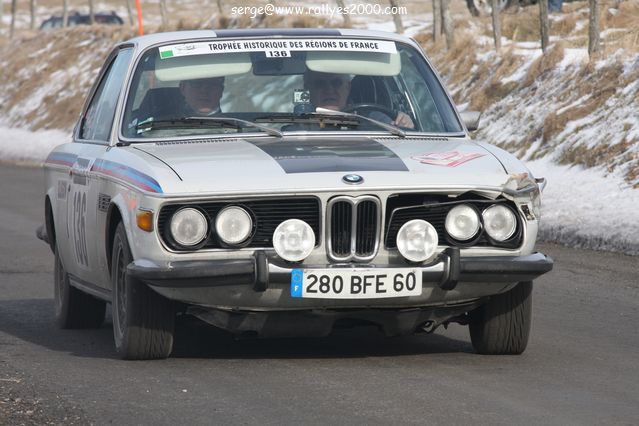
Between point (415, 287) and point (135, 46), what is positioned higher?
point (135, 46)

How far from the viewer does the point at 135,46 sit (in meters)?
8.14

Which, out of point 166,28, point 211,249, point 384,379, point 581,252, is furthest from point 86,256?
point 166,28

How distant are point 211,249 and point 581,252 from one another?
6.48 meters

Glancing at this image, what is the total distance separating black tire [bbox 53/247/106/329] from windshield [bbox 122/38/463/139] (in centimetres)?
126

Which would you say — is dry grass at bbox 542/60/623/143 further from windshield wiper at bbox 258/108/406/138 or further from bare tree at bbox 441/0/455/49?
windshield wiper at bbox 258/108/406/138

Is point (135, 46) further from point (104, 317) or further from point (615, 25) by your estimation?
point (615, 25)

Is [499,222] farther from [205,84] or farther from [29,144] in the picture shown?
[29,144]

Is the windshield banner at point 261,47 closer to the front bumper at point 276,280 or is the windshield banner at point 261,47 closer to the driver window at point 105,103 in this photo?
the driver window at point 105,103

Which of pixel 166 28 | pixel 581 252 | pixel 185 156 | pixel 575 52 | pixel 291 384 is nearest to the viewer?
pixel 291 384

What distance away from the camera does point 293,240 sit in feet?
21.1

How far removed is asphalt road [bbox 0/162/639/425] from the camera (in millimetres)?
5660

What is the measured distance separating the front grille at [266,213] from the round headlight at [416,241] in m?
0.36

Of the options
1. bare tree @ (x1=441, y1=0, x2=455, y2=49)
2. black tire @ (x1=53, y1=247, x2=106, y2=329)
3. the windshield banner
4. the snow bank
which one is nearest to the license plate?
the windshield banner

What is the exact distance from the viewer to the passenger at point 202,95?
25.2ft
